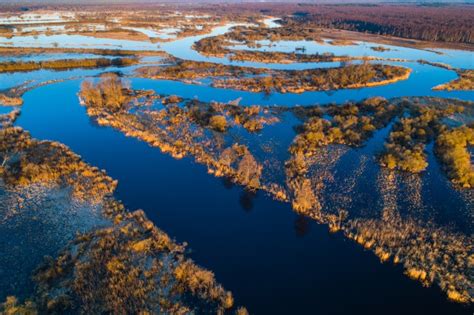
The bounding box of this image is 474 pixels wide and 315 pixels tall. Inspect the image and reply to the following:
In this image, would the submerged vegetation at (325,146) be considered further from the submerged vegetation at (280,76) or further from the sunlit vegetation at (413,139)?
the submerged vegetation at (280,76)

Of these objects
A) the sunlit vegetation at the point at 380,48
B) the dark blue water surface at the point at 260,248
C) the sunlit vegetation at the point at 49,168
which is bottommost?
the dark blue water surface at the point at 260,248

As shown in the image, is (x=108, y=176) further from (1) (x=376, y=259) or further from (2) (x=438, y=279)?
(2) (x=438, y=279)

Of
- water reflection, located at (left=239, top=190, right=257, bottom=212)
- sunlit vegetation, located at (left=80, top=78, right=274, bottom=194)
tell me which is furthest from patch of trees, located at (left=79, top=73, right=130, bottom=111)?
water reflection, located at (left=239, top=190, right=257, bottom=212)

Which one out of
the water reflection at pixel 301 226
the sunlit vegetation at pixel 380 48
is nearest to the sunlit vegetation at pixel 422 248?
the water reflection at pixel 301 226

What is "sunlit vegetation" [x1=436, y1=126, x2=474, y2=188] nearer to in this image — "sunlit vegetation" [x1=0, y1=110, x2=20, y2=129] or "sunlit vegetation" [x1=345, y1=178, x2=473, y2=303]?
"sunlit vegetation" [x1=345, y1=178, x2=473, y2=303]

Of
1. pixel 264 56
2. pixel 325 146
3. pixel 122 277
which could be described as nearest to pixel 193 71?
pixel 264 56

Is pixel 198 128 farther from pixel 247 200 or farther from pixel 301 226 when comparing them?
pixel 301 226
